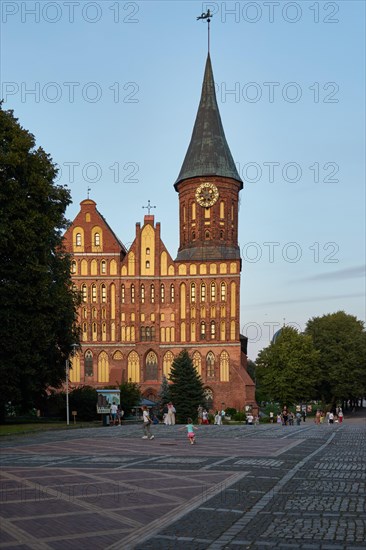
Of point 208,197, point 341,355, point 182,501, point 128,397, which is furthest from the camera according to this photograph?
point 208,197

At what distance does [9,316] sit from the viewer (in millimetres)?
29625

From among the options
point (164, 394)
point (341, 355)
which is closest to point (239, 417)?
point (164, 394)

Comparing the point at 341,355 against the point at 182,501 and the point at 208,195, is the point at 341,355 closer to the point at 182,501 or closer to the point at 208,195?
the point at 208,195

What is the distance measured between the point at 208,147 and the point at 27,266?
54690 millimetres

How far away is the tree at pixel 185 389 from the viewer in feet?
199

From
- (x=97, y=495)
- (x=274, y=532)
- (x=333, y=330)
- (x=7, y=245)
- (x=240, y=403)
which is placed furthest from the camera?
(x=333, y=330)

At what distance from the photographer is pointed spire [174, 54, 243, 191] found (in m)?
80.0

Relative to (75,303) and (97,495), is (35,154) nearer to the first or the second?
(75,303)


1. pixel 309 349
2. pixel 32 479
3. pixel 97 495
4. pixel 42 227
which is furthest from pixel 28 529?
pixel 309 349

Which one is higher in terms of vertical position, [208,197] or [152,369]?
[208,197]

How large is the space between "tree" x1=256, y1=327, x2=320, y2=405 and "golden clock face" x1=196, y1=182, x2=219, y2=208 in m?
17.9

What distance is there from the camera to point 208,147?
81312 millimetres

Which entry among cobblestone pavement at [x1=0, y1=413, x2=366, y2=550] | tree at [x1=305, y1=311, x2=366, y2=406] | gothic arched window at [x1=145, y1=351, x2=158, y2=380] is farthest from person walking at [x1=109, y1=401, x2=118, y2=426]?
tree at [x1=305, y1=311, x2=366, y2=406]

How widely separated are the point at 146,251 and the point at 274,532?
A: 66599 millimetres
